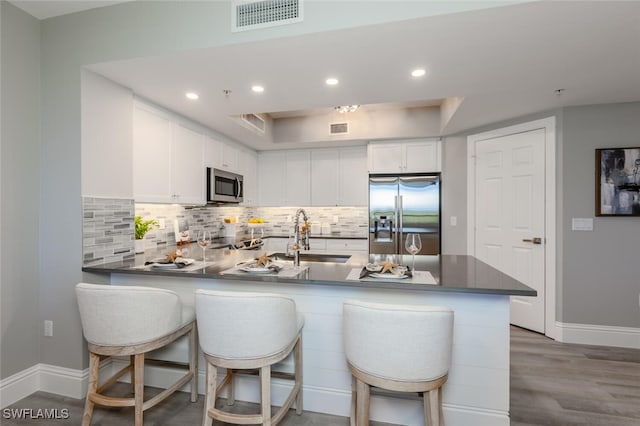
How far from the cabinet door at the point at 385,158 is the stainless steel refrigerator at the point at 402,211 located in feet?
0.37

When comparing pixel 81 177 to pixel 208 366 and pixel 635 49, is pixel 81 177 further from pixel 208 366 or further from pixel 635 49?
pixel 635 49

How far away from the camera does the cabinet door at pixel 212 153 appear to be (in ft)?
12.3

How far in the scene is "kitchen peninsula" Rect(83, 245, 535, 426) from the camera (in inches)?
69.2

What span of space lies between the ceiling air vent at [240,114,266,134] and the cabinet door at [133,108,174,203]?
3.32 feet

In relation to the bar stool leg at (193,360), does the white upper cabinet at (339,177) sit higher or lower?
higher

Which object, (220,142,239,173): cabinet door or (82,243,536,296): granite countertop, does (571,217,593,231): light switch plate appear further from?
(220,142,239,173): cabinet door

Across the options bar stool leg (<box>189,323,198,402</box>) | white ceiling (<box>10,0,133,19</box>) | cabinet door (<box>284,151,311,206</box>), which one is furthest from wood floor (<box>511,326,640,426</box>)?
white ceiling (<box>10,0,133,19</box>)

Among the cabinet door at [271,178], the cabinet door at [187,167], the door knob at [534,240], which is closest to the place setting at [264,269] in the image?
the cabinet door at [187,167]

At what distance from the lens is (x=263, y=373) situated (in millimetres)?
1591

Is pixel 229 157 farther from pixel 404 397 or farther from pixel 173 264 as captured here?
pixel 404 397

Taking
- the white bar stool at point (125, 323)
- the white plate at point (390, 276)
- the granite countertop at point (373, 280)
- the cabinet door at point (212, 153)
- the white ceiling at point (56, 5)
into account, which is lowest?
the white bar stool at point (125, 323)

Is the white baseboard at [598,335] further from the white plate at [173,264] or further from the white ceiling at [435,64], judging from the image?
the white plate at [173,264]

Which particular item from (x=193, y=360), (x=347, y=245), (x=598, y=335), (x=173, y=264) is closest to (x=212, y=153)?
(x=173, y=264)

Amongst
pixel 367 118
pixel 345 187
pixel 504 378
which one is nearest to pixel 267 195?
pixel 345 187
